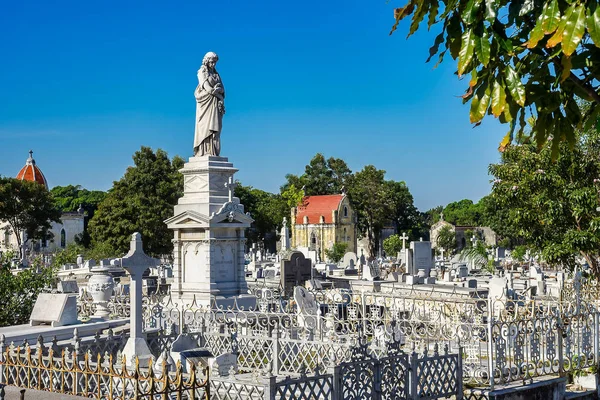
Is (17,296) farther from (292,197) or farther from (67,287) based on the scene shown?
(292,197)

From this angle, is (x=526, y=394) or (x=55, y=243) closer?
(x=526, y=394)

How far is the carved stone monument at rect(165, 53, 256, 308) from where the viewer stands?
17.9 meters

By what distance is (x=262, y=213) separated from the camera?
70688 mm

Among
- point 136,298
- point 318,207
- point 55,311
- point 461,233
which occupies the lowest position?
point 55,311

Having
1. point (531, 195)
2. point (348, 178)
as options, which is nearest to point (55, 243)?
point (348, 178)

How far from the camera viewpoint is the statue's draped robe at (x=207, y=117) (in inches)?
734

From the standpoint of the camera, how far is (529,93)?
5125mm

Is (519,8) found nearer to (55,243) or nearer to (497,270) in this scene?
(497,270)

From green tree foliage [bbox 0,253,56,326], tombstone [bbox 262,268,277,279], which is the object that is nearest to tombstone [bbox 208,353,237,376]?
green tree foliage [bbox 0,253,56,326]

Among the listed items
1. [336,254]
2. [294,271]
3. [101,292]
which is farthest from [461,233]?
[101,292]

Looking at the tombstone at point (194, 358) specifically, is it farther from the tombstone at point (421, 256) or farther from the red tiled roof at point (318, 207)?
the red tiled roof at point (318, 207)

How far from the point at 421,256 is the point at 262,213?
1540 inches

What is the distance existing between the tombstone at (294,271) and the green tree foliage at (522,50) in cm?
2081

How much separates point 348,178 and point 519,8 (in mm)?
77775
